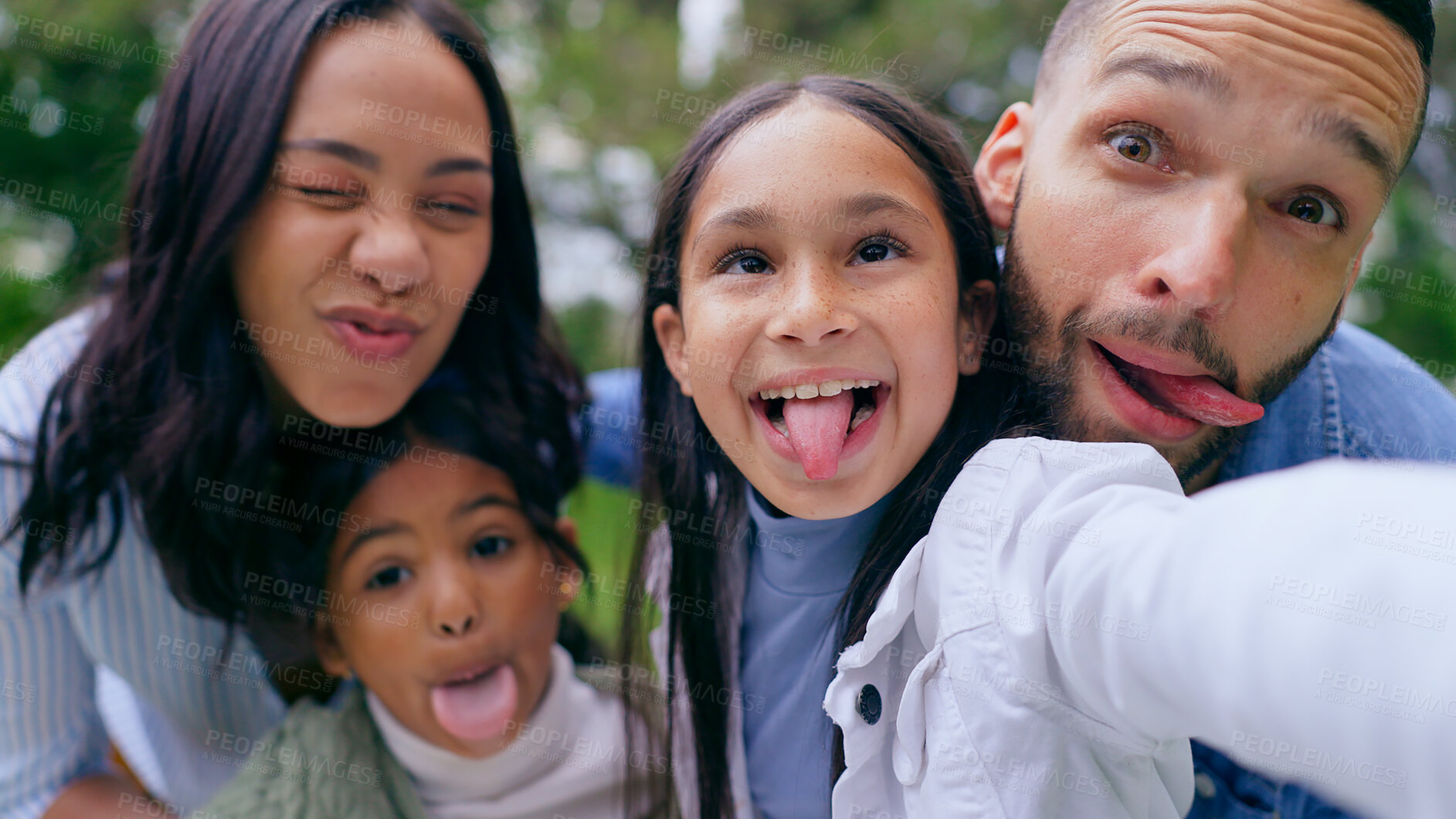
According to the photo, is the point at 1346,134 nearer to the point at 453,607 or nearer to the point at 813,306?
the point at 813,306

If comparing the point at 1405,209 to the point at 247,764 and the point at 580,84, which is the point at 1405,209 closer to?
the point at 580,84

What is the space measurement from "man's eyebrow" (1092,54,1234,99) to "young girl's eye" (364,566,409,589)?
3.75 feet

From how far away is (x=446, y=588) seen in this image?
4.36 feet

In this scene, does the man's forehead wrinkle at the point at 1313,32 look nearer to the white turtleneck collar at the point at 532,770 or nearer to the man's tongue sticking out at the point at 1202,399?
the man's tongue sticking out at the point at 1202,399

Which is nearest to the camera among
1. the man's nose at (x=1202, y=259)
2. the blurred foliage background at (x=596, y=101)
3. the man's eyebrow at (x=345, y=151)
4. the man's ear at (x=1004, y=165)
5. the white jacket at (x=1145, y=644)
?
the white jacket at (x=1145, y=644)

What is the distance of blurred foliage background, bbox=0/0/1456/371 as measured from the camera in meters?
3.06

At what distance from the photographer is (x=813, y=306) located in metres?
0.94

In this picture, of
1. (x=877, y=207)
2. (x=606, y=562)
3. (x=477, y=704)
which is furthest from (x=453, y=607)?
(x=606, y=562)

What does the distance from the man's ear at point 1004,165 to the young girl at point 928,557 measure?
44mm

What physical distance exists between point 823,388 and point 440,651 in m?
0.74

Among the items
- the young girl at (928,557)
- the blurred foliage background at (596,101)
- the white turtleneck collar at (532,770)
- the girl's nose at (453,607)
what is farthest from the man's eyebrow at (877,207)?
the blurred foliage background at (596,101)

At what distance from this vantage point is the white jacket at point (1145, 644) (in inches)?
22.2

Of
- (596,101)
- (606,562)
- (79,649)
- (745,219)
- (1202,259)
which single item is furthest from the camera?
(596,101)

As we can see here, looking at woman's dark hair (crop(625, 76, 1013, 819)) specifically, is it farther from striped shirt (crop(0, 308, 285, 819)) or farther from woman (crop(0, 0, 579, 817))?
striped shirt (crop(0, 308, 285, 819))
